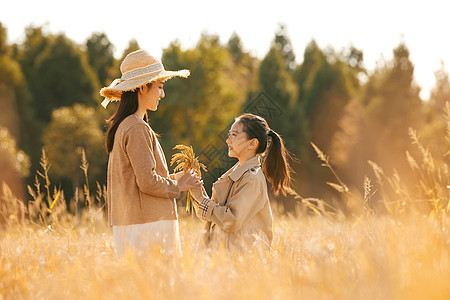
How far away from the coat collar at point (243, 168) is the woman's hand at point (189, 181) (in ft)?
1.13

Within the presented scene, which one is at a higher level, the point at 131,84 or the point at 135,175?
the point at 131,84

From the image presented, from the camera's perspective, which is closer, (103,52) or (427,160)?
(427,160)

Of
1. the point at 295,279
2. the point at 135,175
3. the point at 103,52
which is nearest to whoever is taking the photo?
the point at 295,279

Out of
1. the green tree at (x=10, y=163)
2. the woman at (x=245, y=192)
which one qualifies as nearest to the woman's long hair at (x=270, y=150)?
the woman at (x=245, y=192)

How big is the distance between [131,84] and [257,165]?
1134mm

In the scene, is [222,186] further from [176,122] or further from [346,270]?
[176,122]

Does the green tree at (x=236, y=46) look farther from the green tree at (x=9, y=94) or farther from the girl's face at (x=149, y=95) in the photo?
the girl's face at (x=149, y=95)

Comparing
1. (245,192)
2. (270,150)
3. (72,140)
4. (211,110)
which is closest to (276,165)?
(270,150)

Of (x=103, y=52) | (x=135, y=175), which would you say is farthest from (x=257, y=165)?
(x=103, y=52)

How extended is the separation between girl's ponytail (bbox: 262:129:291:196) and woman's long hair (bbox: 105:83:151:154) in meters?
1.15

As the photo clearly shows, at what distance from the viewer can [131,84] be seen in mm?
3666

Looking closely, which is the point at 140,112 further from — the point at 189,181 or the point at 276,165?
the point at 276,165

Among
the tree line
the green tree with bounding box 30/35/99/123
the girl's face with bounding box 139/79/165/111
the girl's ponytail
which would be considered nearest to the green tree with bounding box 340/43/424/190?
the tree line

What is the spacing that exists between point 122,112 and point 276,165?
1298mm
